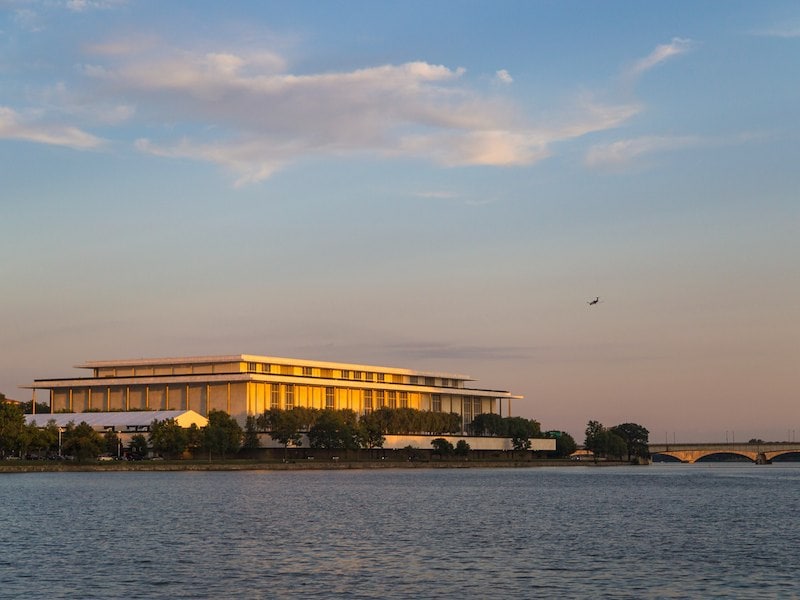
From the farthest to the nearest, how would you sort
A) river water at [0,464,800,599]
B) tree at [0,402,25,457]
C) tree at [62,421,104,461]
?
tree at [62,421,104,461] < tree at [0,402,25,457] < river water at [0,464,800,599]

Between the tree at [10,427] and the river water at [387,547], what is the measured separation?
67.5 m

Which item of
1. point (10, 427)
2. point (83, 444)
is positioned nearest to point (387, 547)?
point (10, 427)

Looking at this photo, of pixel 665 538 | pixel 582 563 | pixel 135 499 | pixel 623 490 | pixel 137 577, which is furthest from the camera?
pixel 623 490

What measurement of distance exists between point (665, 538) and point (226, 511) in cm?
3376

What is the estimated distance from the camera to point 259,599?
43.5 metres

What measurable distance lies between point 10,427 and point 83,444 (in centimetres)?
1229

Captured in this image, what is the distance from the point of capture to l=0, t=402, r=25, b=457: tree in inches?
6796

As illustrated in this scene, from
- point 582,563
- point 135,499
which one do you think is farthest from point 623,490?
point 582,563

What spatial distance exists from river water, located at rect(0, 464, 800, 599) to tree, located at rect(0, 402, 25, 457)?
222 ft

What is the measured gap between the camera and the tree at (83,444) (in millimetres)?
181375

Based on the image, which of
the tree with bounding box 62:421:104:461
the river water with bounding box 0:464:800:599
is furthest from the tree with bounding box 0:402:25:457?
the river water with bounding box 0:464:800:599

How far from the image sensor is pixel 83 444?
180625 millimetres

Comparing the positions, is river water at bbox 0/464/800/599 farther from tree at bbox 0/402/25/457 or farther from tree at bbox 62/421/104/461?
tree at bbox 62/421/104/461

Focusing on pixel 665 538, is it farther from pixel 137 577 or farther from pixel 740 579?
pixel 137 577
